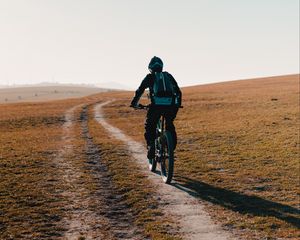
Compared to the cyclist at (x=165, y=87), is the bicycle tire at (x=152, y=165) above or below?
below

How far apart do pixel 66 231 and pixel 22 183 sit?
4.65 metres

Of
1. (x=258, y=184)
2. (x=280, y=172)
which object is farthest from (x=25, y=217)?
(x=280, y=172)

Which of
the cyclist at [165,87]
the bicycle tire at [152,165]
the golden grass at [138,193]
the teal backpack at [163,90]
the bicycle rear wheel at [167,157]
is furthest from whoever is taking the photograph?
the bicycle tire at [152,165]

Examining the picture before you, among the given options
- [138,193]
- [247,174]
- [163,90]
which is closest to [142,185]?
[138,193]

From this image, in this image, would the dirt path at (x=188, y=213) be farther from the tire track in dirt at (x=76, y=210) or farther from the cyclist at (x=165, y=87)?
the tire track in dirt at (x=76, y=210)

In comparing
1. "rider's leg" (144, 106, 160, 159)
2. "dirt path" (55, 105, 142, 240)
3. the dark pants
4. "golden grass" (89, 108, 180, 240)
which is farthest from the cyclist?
"dirt path" (55, 105, 142, 240)

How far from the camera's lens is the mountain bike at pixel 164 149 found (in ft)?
37.8

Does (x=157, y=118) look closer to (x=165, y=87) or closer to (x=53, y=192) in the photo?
(x=165, y=87)

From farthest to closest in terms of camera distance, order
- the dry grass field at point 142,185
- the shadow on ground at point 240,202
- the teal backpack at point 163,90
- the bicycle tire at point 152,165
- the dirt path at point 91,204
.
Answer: the bicycle tire at point 152,165
the teal backpack at point 163,90
the shadow on ground at point 240,202
the dry grass field at point 142,185
the dirt path at point 91,204

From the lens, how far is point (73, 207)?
1010 cm

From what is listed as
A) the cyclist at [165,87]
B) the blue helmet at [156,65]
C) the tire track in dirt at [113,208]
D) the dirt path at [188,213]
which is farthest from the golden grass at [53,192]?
the blue helmet at [156,65]

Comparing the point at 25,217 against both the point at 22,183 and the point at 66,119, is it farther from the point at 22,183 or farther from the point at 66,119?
the point at 66,119

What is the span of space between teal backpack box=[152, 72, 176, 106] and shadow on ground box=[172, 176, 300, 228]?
2.61 metres

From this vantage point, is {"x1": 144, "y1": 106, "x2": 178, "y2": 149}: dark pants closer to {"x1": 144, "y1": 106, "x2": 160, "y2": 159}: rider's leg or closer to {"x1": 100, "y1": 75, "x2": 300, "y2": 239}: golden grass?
{"x1": 144, "y1": 106, "x2": 160, "y2": 159}: rider's leg
